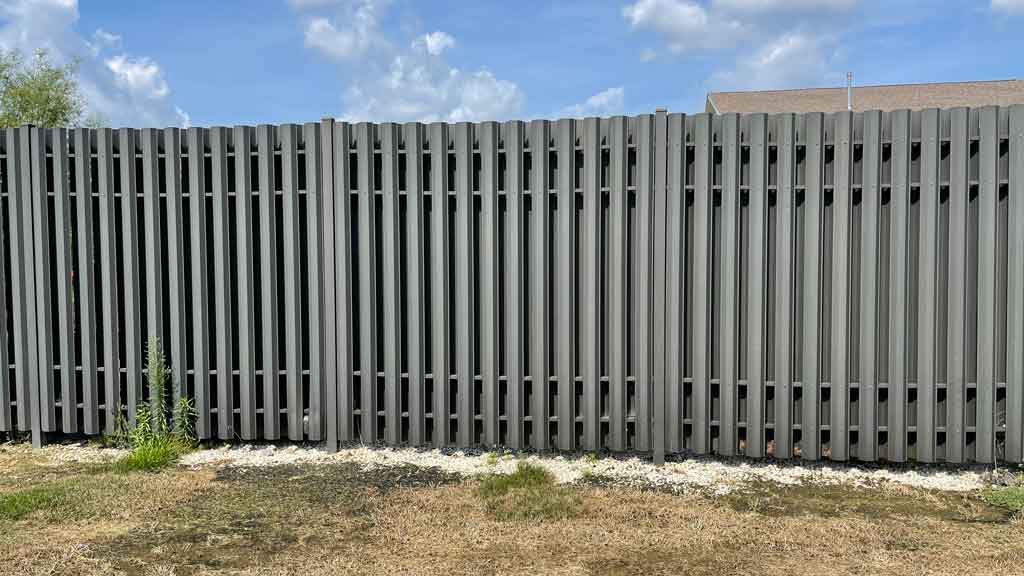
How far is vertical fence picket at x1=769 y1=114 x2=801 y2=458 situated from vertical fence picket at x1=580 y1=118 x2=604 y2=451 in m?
1.27

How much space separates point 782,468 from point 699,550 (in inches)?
77.8

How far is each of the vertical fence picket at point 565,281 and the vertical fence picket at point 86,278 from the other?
3753mm

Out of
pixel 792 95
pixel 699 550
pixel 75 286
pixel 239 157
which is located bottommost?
pixel 699 550

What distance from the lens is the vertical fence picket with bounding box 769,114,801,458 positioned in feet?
19.6

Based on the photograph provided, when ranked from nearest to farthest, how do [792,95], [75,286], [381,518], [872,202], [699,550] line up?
[699,550]
[381,518]
[872,202]
[75,286]
[792,95]

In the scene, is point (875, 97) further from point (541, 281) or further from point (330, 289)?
point (330, 289)

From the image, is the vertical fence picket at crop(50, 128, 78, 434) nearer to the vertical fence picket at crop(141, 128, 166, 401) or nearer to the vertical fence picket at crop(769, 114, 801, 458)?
the vertical fence picket at crop(141, 128, 166, 401)

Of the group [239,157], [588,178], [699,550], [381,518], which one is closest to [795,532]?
[699,550]

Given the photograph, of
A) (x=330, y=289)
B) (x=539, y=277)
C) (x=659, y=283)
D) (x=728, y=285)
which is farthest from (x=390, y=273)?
(x=728, y=285)

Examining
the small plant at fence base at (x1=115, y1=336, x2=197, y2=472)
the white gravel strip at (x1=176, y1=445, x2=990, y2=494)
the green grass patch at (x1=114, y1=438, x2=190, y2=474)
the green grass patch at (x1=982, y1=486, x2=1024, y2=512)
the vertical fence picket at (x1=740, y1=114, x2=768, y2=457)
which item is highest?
the vertical fence picket at (x1=740, y1=114, x2=768, y2=457)

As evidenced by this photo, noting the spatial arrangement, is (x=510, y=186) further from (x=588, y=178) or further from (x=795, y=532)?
(x=795, y=532)

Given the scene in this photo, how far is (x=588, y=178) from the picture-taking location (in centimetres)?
618

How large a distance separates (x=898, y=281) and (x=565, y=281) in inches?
92.4

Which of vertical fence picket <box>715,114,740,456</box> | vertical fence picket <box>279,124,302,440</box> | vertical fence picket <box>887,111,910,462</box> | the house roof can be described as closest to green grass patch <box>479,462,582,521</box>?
vertical fence picket <box>715,114,740,456</box>
